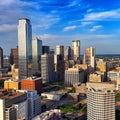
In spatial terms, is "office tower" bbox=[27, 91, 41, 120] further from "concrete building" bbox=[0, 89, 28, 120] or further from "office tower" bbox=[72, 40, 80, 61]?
"office tower" bbox=[72, 40, 80, 61]

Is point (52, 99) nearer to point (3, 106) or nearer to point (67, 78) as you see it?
point (67, 78)

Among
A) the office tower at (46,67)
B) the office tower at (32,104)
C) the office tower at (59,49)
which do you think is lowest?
the office tower at (32,104)

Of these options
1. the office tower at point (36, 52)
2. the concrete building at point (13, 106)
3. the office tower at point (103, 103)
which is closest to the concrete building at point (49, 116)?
the concrete building at point (13, 106)

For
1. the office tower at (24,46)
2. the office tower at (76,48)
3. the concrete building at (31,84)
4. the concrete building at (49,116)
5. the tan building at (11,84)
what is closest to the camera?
the concrete building at (49,116)

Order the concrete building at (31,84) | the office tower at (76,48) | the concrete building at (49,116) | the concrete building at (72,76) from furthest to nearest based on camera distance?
the office tower at (76,48) < the concrete building at (72,76) < the concrete building at (31,84) < the concrete building at (49,116)

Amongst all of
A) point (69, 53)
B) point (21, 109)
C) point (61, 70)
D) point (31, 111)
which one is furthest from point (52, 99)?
point (69, 53)

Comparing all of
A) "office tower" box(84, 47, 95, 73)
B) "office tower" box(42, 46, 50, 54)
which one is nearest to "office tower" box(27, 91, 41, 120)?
"office tower" box(84, 47, 95, 73)

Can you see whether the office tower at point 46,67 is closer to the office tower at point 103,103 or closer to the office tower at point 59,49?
the office tower at point 59,49

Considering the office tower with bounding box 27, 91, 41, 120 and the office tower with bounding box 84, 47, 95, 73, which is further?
the office tower with bounding box 84, 47, 95, 73
